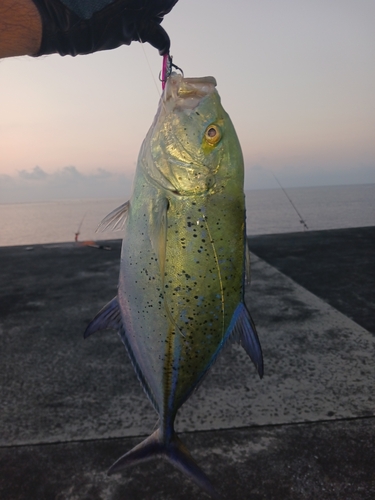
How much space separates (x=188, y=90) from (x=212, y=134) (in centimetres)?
21

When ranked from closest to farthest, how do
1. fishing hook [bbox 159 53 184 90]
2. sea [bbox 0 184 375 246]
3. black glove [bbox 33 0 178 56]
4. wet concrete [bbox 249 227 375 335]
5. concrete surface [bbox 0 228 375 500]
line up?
1. black glove [bbox 33 0 178 56]
2. fishing hook [bbox 159 53 184 90]
3. concrete surface [bbox 0 228 375 500]
4. wet concrete [bbox 249 227 375 335]
5. sea [bbox 0 184 375 246]

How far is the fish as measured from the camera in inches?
66.8

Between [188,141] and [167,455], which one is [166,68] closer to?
[188,141]

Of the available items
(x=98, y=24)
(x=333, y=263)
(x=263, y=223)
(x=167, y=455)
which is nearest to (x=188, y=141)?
(x=98, y=24)

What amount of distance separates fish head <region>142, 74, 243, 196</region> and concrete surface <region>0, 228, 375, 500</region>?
1.68 metres

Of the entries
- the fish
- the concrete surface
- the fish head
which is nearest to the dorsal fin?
the fish

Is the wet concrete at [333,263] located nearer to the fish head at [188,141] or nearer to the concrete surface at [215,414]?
the concrete surface at [215,414]

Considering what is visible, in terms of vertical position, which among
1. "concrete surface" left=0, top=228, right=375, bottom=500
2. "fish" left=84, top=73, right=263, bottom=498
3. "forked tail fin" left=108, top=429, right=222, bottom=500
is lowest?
"concrete surface" left=0, top=228, right=375, bottom=500

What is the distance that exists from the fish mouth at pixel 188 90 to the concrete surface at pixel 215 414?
6.55 ft

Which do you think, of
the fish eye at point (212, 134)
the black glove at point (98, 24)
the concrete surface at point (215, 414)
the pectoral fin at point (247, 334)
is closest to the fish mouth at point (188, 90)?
the fish eye at point (212, 134)

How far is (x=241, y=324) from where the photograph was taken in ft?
5.78

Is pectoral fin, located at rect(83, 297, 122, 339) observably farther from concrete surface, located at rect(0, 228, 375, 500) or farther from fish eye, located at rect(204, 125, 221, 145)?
concrete surface, located at rect(0, 228, 375, 500)

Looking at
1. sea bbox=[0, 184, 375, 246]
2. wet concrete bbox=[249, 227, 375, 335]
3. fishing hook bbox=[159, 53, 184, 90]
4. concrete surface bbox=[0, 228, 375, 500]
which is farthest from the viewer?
sea bbox=[0, 184, 375, 246]

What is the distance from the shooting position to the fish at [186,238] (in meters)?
1.70
